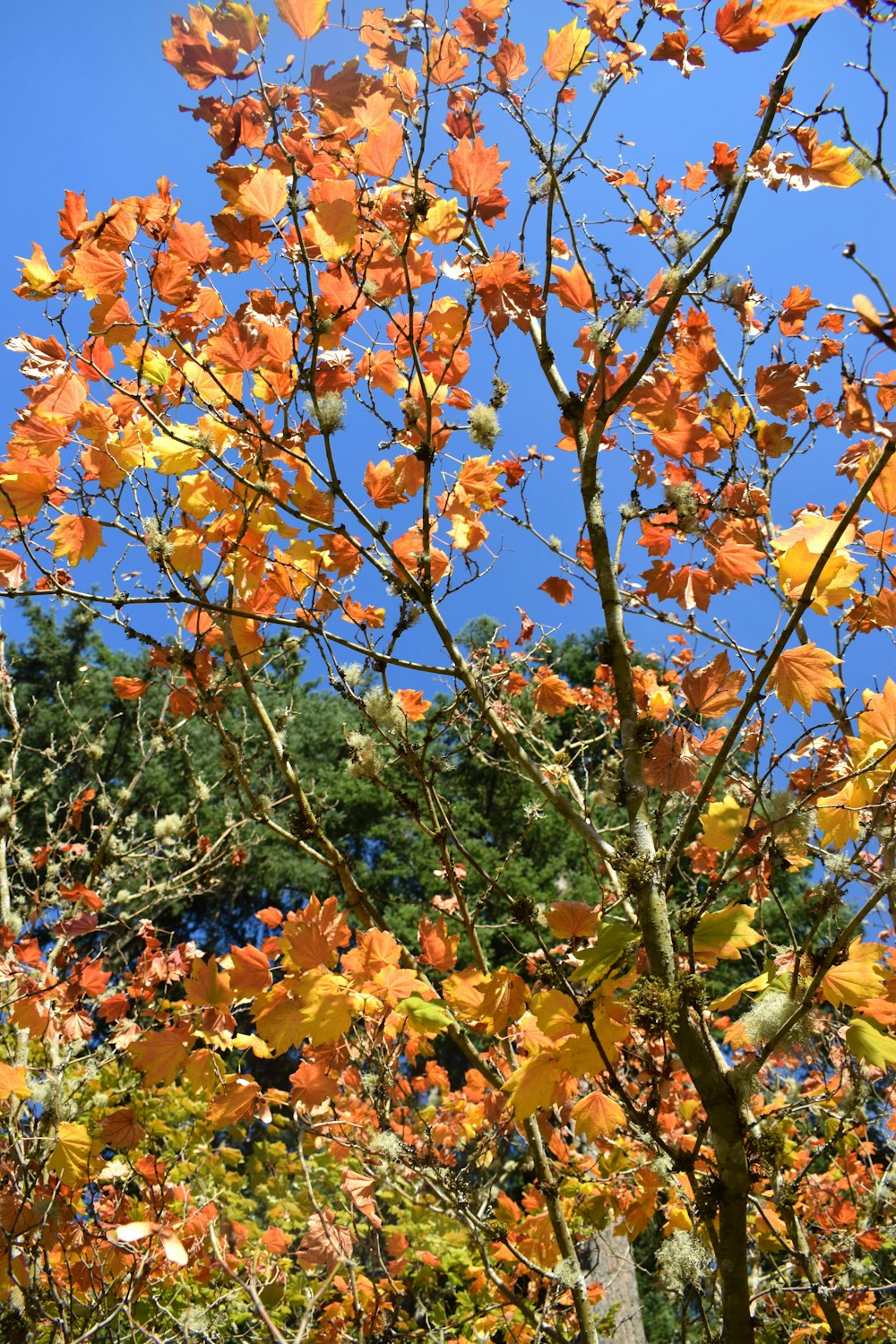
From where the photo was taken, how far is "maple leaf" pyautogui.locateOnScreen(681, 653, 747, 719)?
1422mm

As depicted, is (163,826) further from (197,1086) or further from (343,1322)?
(343,1322)

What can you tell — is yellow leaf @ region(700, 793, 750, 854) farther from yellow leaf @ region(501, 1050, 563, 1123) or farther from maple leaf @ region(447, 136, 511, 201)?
maple leaf @ region(447, 136, 511, 201)

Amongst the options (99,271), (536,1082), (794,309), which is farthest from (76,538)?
(794,309)

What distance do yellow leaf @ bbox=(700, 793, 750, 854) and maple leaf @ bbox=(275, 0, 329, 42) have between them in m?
1.55

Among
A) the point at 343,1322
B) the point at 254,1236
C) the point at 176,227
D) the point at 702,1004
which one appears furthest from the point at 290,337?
the point at 254,1236

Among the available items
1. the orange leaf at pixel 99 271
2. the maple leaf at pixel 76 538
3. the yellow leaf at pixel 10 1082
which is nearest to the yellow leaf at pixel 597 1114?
the yellow leaf at pixel 10 1082

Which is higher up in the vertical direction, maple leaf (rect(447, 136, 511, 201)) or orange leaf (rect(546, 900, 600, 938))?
maple leaf (rect(447, 136, 511, 201))

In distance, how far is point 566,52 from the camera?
177 cm

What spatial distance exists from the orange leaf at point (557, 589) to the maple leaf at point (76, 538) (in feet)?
3.90

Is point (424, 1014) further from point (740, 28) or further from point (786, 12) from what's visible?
point (740, 28)

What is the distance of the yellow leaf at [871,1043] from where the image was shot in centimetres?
115

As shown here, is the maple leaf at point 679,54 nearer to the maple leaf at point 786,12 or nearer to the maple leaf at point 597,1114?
the maple leaf at point 786,12

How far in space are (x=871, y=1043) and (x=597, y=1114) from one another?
1.52ft

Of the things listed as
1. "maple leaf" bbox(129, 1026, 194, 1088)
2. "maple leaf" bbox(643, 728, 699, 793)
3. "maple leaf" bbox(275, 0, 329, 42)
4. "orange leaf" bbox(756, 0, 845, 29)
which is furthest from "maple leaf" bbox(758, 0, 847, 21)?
"maple leaf" bbox(129, 1026, 194, 1088)
